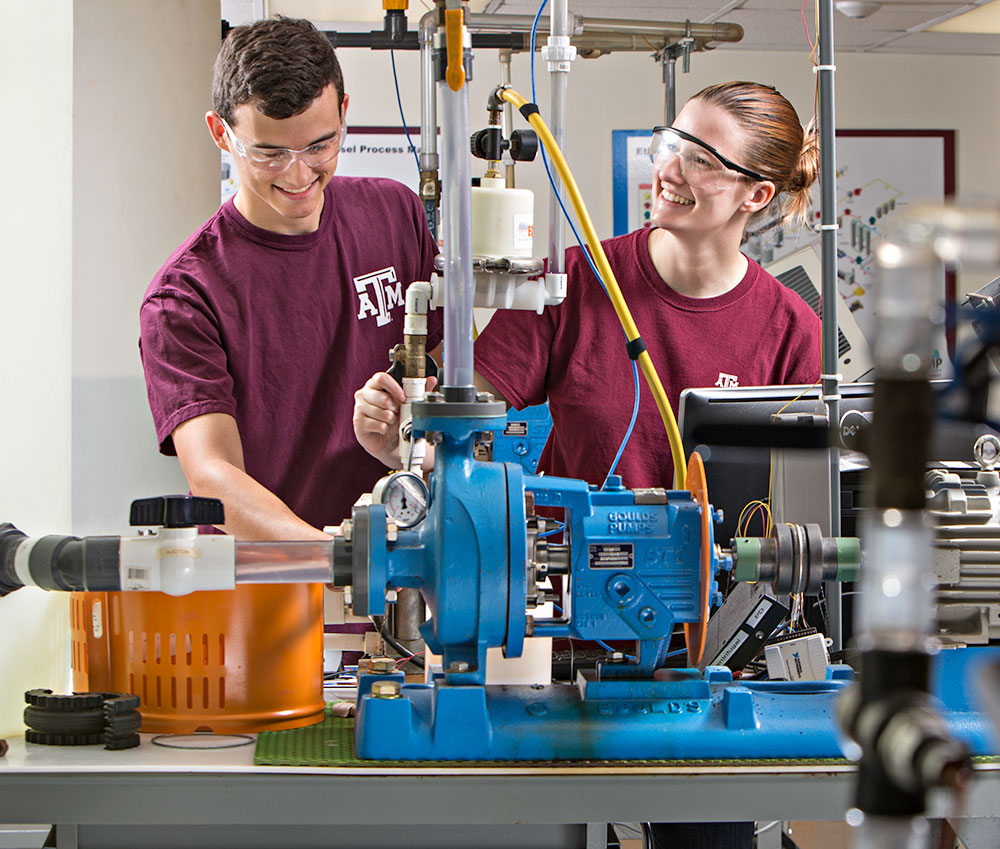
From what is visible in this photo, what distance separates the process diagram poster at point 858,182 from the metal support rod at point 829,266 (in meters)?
3.48

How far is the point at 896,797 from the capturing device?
434 mm

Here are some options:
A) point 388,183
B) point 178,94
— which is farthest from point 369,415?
point 178,94

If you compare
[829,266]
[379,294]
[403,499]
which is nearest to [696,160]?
[829,266]

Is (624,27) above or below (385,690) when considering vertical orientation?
above

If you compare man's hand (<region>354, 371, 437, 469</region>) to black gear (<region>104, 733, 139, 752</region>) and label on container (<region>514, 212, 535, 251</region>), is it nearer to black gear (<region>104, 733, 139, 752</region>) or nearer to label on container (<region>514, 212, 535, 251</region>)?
label on container (<region>514, 212, 535, 251</region>)

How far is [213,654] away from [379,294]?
3.27ft

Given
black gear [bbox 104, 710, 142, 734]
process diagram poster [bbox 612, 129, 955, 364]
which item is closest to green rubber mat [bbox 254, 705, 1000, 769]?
black gear [bbox 104, 710, 142, 734]

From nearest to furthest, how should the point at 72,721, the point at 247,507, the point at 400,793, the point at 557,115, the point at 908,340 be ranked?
the point at 908,340, the point at 400,793, the point at 72,721, the point at 557,115, the point at 247,507

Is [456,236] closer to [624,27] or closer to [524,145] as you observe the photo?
[524,145]

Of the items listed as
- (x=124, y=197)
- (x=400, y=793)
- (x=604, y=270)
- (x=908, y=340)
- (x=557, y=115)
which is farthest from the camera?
(x=124, y=197)

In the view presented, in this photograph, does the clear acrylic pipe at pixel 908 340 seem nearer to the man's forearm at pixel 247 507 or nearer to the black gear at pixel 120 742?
the black gear at pixel 120 742

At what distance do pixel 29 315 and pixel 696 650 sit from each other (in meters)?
0.91

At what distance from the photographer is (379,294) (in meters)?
2.05

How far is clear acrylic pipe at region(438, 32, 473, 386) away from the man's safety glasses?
2.36 ft
